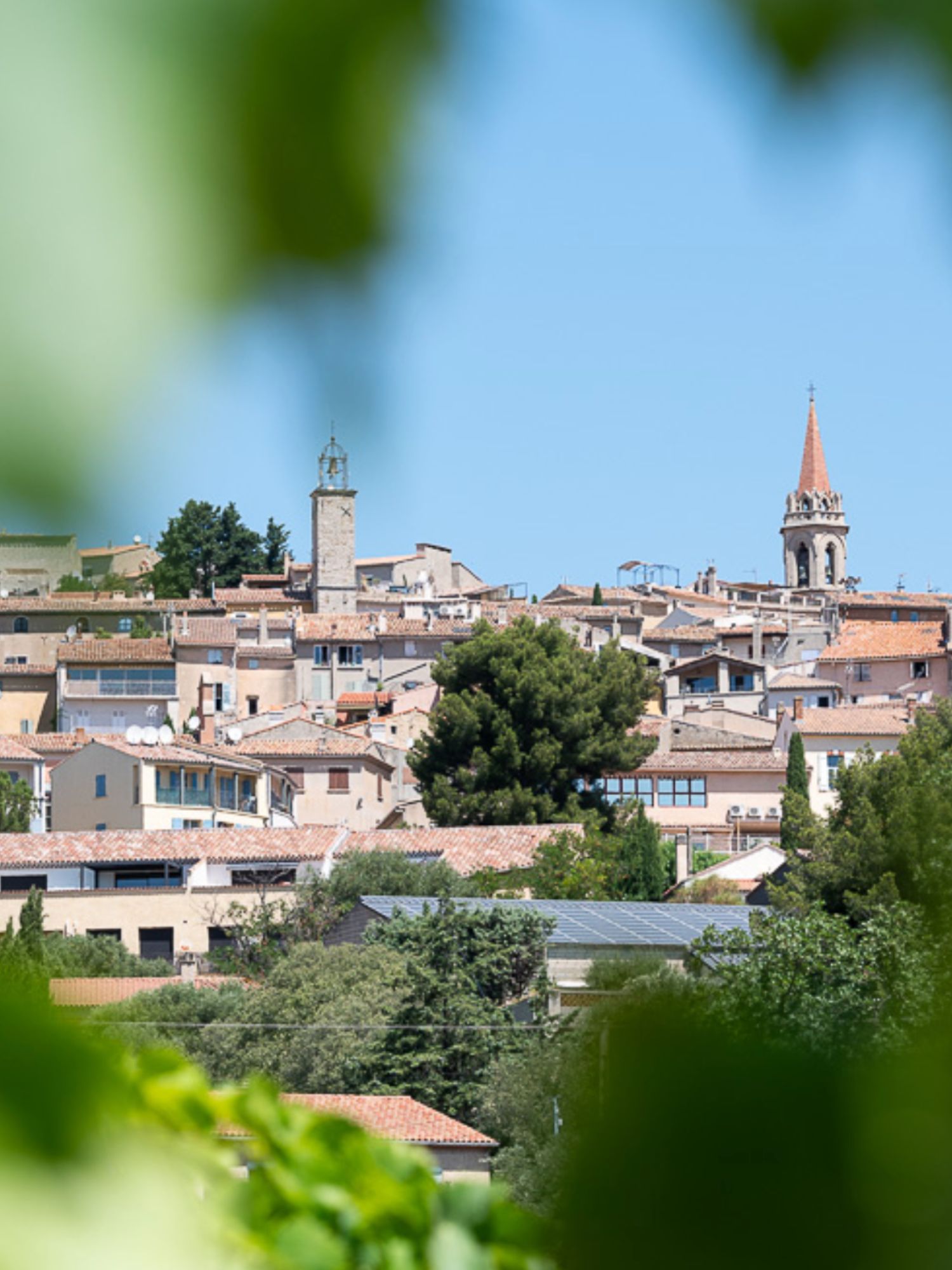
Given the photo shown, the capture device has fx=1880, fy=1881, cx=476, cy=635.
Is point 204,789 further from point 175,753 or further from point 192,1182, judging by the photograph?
point 192,1182

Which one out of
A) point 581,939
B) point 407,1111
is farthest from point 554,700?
point 407,1111

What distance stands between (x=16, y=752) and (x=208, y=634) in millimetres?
9372

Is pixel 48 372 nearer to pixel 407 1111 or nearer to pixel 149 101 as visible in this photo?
pixel 149 101

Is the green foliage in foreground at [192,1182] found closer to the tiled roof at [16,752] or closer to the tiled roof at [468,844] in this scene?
the tiled roof at [468,844]

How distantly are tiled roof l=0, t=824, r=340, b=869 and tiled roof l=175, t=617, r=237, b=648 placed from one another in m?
15.6

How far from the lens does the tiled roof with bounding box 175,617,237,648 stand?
49.4 meters

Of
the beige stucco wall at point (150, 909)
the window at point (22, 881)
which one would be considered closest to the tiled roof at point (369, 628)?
the window at point (22, 881)

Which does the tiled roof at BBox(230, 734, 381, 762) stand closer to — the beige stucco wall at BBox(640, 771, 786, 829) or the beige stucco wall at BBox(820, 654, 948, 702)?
the beige stucco wall at BBox(640, 771, 786, 829)

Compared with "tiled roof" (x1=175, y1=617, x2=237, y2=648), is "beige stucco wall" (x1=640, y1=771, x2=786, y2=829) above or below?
below

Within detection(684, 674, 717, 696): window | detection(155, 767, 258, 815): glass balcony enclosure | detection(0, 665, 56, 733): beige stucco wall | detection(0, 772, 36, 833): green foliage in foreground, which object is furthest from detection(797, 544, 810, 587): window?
detection(0, 772, 36, 833): green foliage in foreground

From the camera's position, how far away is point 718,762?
43875 mm

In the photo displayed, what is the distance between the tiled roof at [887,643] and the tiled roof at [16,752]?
2221cm

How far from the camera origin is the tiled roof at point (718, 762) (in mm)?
43469

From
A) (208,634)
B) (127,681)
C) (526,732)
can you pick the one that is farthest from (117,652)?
(526,732)
